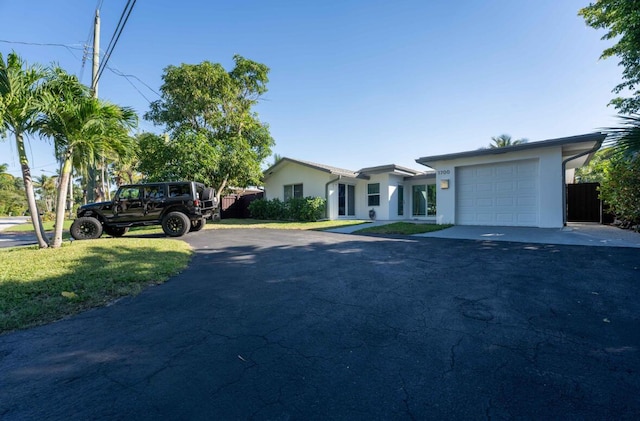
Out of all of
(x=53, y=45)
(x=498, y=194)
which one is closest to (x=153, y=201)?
(x=53, y=45)

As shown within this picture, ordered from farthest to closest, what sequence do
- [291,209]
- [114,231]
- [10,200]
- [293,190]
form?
[10,200] → [293,190] → [291,209] → [114,231]

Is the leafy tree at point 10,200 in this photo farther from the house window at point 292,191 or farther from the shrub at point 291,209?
the house window at point 292,191

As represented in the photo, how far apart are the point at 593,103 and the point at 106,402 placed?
15.4m

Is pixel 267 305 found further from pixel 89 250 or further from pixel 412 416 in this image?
pixel 89 250

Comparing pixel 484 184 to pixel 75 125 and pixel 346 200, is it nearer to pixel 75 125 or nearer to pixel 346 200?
pixel 346 200

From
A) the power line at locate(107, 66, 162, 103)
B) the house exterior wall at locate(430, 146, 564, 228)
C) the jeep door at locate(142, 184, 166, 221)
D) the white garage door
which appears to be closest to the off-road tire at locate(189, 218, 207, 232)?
the jeep door at locate(142, 184, 166, 221)

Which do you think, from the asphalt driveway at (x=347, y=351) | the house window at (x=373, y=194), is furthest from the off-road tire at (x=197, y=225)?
the house window at (x=373, y=194)

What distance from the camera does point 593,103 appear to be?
10.6 meters

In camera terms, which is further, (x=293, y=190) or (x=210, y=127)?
(x=293, y=190)

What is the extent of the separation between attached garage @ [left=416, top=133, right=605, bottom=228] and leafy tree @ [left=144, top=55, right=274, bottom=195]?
10.3 meters

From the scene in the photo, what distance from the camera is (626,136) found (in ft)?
20.3

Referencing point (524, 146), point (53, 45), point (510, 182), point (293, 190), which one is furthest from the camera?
point (293, 190)

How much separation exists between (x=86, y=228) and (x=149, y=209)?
76.1 inches

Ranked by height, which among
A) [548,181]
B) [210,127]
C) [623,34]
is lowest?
[548,181]
